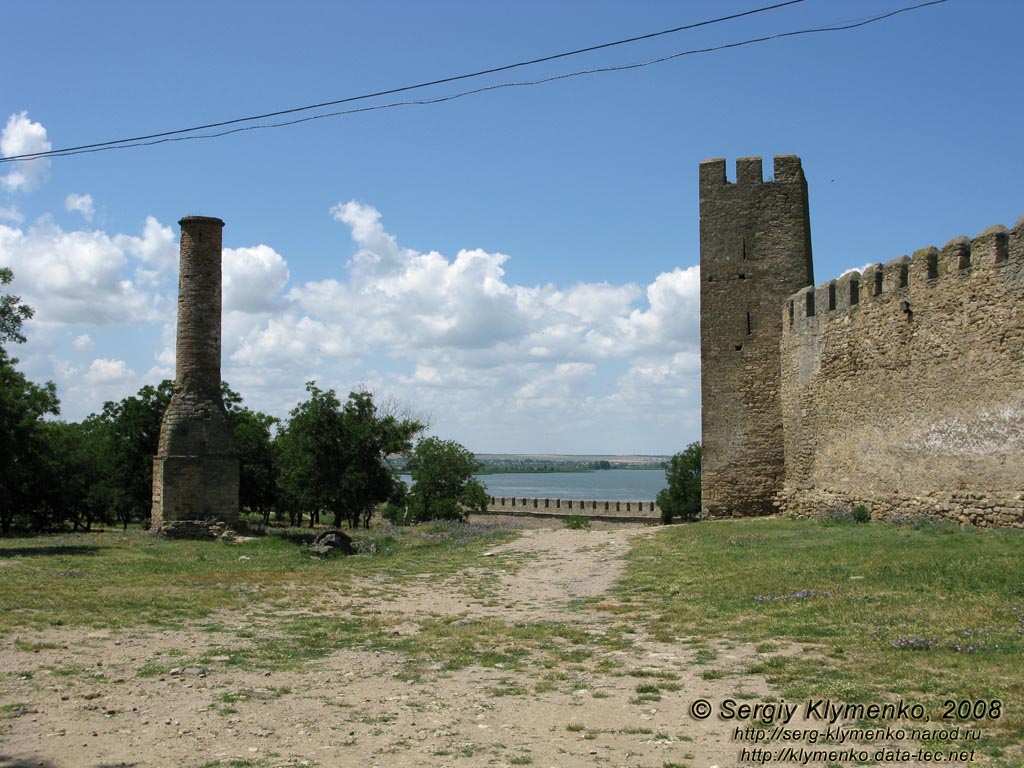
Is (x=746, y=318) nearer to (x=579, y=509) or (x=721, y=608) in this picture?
(x=721, y=608)

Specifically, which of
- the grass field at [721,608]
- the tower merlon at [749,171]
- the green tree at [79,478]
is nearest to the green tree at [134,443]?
the green tree at [79,478]

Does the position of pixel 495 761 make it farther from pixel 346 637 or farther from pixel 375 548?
pixel 375 548

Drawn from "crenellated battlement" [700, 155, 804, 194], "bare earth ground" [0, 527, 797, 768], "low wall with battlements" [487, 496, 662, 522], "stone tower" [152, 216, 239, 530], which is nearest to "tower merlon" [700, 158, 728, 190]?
"crenellated battlement" [700, 155, 804, 194]

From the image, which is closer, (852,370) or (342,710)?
(342,710)

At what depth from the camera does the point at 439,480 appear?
139ft

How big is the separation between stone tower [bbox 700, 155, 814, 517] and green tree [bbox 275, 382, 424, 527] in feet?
46.7

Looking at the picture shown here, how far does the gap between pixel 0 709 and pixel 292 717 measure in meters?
2.00

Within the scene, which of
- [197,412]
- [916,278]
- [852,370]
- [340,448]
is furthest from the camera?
[340,448]

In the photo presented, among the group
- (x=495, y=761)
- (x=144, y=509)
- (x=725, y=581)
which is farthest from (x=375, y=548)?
(x=144, y=509)

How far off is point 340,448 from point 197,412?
38.2 ft

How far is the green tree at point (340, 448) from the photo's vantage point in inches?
1307

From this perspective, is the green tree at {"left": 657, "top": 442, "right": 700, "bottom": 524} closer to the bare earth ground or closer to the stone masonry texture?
the stone masonry texture

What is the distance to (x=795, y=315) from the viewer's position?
21688 millimetres

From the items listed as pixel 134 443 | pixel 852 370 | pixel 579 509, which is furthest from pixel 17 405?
pixel 579 509
